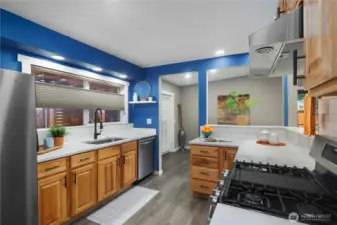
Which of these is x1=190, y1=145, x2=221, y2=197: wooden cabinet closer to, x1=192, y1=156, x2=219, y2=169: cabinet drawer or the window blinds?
x1=192, y1=156, x2=219, y2=169: cabinet drawer

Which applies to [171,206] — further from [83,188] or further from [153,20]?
[153,20]

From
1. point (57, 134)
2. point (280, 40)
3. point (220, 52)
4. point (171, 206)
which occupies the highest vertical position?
point (220, 52)

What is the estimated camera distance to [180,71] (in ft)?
11.3

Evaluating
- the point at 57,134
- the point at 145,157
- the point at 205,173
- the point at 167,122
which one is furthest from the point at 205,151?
the point at 167,122

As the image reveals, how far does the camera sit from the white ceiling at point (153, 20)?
164cm

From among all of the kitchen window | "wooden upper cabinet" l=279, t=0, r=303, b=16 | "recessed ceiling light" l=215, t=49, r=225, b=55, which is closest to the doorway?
the kitchen window

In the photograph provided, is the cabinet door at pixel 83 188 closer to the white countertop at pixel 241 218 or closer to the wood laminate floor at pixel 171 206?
the wood laminate floor at pixel 171 206

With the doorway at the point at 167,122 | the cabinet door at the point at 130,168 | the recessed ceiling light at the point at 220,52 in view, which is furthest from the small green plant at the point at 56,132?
the doorway at the point at 167,122

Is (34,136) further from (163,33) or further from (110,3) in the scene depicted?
(163,33)

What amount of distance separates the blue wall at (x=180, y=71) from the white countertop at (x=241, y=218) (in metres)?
2.56

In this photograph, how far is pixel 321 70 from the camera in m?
0.61

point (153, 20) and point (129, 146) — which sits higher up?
point (153, 20)

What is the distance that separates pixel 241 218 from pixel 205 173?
6.73 ft

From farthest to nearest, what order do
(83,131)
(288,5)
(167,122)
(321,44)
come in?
(167,122), (83,131), (288,5), (321,44)
